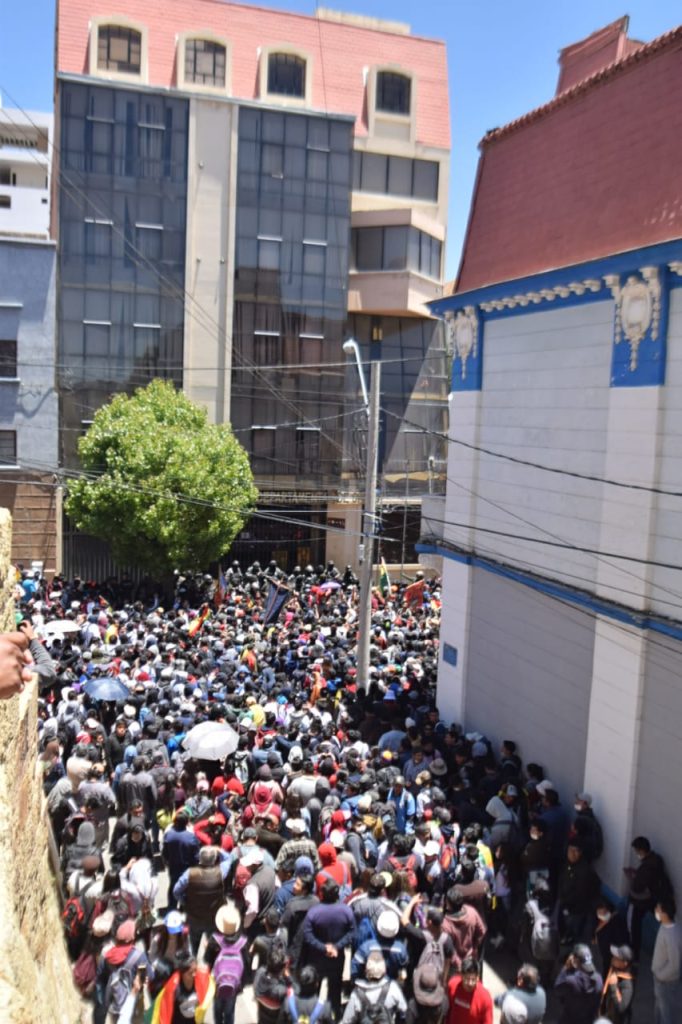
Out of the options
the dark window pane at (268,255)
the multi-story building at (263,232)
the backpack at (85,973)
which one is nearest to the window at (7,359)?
the multi-story building at (263,232)

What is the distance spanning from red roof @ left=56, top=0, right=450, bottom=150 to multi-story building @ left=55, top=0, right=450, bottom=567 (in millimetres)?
72

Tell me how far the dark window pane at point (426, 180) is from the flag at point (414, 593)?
17.3 meters

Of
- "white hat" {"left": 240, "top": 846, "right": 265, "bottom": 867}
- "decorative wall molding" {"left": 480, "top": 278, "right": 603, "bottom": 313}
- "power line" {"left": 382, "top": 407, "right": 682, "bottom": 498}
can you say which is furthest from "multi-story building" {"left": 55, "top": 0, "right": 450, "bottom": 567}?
"white hat" {"left": 240, "top": 846, "right": 265, "bottom": 867}

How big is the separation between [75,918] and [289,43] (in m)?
31.1

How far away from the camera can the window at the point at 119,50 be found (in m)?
29.9

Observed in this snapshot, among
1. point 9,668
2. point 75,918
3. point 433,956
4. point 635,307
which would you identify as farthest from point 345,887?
point 635,307

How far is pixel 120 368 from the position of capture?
3000cm

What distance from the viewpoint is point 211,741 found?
11031 millimetres

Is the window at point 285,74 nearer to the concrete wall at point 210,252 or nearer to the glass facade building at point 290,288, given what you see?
the glass facade building at point 290,288

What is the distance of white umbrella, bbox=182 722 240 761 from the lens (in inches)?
430

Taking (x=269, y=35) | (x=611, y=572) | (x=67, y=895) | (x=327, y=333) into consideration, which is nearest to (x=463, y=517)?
(x=611, y=572)

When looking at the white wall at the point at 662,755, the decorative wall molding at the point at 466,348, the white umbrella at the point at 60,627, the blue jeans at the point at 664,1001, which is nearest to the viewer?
the blue jeans at the point at 664,1001

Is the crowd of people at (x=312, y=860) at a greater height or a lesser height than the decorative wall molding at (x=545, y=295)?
lesser

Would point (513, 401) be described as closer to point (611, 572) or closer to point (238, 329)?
point (611, 572)
